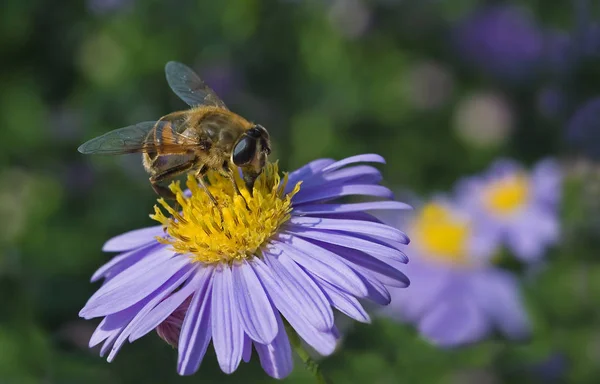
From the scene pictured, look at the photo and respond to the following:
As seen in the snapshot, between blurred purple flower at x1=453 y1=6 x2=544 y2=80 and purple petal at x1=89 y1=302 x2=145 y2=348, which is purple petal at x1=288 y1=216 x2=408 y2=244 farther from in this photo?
blurred purple flower at x1=453 y1=6 x2=544 y2=80

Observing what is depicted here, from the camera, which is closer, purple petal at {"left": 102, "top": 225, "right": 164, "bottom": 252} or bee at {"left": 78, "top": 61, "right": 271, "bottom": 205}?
bee at {"left": 78, "top": 61, "right": 271, "bottom": 205}

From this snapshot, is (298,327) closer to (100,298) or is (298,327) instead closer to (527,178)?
(100,298)

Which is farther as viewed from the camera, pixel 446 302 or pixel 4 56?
pixel 4 56

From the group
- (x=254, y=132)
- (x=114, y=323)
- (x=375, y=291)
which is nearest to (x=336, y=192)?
(x=254, y=132)

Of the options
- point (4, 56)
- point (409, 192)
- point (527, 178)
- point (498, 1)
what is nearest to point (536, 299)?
point (527, 178)

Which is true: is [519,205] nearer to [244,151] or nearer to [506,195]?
[506,195]

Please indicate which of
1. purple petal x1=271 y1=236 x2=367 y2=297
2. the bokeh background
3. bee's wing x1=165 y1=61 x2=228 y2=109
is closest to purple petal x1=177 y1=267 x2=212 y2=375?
purple petal x1=271 y1=236 x2=367 y2=297
